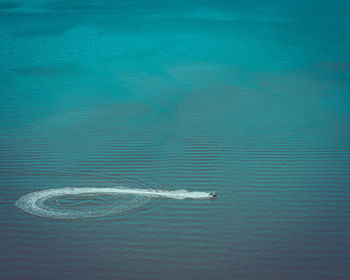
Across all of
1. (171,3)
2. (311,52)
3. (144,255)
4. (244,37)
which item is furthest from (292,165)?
(171,3)

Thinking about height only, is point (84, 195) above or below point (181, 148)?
below

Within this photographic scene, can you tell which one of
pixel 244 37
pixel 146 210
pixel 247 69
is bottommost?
pixel 146 210

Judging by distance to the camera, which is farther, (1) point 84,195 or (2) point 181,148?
(2) point 181,148

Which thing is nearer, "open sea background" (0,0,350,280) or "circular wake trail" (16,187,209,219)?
"open sea background" (0,0,350,280)

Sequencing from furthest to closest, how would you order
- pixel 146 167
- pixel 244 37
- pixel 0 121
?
pixel 244 37
pixel 0 121
pixel 146 167

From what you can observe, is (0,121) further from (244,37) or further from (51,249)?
(244,37)
